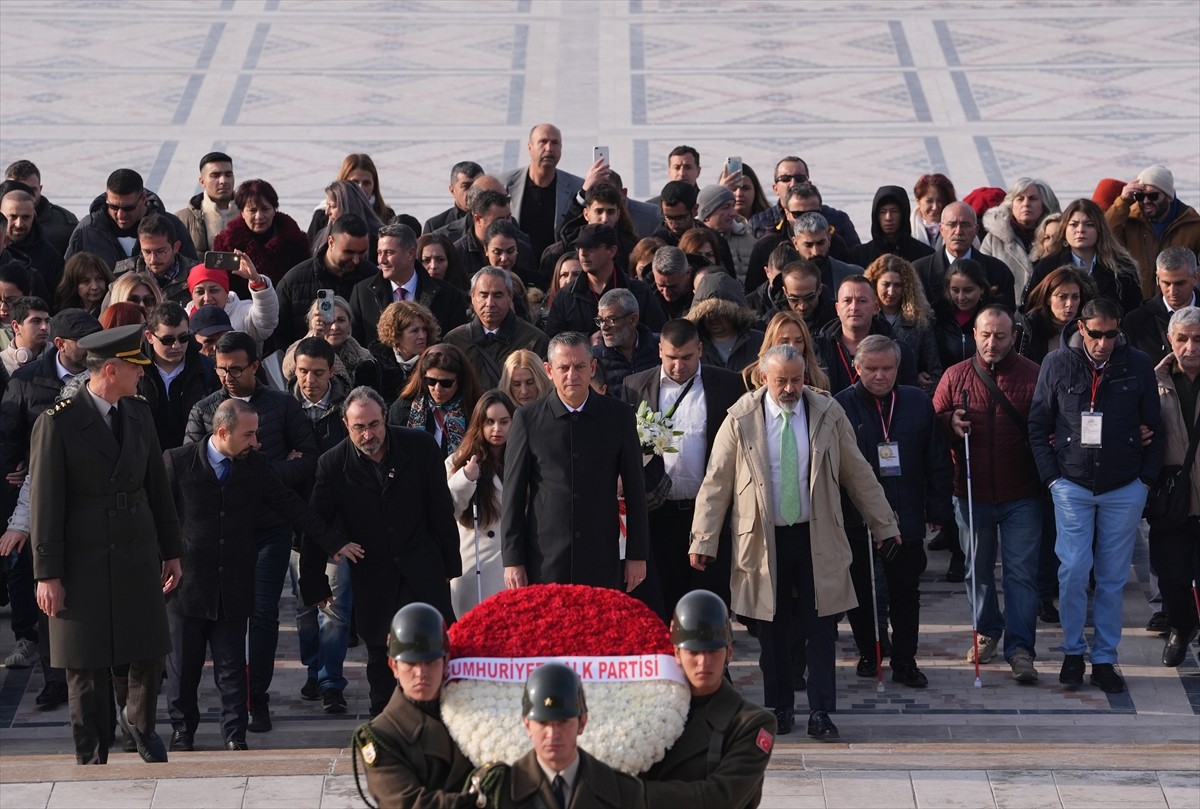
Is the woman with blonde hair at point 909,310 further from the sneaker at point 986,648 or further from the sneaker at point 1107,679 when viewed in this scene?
the sneaker at point 1107,679

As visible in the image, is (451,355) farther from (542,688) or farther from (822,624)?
(542,688)

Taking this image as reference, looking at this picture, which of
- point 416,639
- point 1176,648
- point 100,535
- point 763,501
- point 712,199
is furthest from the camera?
point 712,199

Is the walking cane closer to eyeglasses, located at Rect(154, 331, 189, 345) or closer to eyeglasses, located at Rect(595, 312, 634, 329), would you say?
eyeglasses, located at Rect(595, 312, 634, 329)

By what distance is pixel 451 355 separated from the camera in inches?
381

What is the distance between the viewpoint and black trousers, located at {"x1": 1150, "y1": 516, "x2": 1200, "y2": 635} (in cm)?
1024

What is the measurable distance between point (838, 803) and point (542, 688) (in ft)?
7.85

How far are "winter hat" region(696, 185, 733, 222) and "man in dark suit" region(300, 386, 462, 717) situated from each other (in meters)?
4.07

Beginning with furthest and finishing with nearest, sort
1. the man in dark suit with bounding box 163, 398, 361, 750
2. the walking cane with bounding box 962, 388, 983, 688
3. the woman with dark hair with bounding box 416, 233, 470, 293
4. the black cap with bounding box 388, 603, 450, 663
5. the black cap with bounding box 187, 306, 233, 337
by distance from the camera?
1. the woman with dark hair with bounding box 416, 233, 470, 293
2. the black cap with bounding box 187, 306, 233, 337
3. the walking cane with bounding box 962, 388, 983, 688
4. the man in dark suit with bounding box 163, 398, 361, 750
5. the black cap with bounding box 388, 603, 450, 663

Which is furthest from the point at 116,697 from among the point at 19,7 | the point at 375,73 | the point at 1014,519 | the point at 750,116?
the point at 19,7

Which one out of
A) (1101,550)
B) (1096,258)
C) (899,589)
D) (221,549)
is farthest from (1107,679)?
(221,549)

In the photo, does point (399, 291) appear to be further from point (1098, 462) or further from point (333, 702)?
point (1098, 462)

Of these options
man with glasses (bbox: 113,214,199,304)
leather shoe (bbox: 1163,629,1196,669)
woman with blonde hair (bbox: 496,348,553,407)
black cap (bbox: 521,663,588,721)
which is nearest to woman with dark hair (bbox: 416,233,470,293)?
man with glasses (bbox: 113,214,199,304)

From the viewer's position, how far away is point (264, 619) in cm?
944

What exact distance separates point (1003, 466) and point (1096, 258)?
218cm
